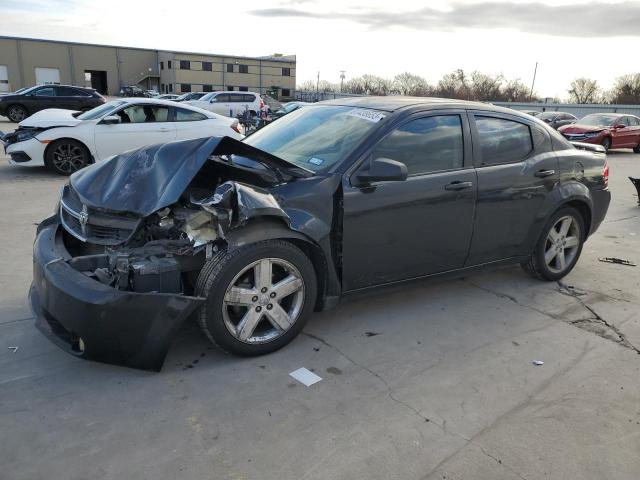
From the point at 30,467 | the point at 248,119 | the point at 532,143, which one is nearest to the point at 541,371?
the point at 532,143

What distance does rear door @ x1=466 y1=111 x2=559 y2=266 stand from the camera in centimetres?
428

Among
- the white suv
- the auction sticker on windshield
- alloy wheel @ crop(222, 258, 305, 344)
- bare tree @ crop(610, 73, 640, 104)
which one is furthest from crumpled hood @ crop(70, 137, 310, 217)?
bare tree @ crop(610, 73, 640, 104)

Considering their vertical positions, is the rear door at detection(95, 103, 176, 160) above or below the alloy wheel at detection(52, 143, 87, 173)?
above

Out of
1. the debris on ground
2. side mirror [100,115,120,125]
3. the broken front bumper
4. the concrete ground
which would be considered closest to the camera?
the concrete ground

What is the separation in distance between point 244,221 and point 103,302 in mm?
889

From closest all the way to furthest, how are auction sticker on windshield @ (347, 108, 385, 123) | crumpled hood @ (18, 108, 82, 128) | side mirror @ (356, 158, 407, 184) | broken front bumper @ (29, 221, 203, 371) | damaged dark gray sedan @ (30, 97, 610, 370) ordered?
broken front bumper @ (29, 221, 203, 371) → damaged dark gray sedan @ (30, 97, 610, 370) → side mirror @ (356, 158, 407, 184) → auction sticker on windshield @ (347, 108, 385, 123) → crumpled hood @ (18, 108, 82, 128)

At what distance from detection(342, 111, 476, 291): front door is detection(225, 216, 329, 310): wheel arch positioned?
181 millimetres

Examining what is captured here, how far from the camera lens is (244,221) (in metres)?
3.09

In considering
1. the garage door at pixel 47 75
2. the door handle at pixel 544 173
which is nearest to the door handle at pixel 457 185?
the door handle at pixel 544 173

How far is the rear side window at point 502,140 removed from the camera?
4.33 metres

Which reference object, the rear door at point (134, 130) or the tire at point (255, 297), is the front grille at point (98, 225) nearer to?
the tire at point (255, 297)

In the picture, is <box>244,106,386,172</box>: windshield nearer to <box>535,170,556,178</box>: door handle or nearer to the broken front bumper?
the broken front bumper

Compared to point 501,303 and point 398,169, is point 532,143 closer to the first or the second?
point 501,303

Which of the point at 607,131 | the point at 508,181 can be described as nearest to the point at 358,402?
the point at 508,181
